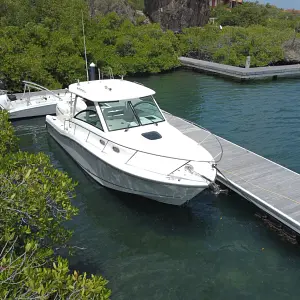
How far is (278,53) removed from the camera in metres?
31.1

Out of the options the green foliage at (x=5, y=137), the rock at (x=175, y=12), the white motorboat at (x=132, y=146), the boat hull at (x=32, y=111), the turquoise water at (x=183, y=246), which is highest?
the rock at (x=175, y=12)

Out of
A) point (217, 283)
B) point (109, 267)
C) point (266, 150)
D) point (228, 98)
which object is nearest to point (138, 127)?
point (109, 267)

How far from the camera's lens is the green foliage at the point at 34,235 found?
3.73 metres

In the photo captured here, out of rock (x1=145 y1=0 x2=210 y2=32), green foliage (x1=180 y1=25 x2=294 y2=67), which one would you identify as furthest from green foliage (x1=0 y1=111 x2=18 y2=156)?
rock (x1=145 y1=0 x2=210 y2=32)

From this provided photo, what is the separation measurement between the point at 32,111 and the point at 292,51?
25.8 metres

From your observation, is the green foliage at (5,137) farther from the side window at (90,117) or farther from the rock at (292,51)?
the rock at (292,51)

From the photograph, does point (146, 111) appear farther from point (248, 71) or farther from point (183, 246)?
point (248, 71)

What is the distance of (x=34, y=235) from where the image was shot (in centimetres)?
509

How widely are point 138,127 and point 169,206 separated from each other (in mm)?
2411

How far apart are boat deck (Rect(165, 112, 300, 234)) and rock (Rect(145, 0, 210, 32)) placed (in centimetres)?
3820

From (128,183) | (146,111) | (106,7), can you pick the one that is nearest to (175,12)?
(106,7)

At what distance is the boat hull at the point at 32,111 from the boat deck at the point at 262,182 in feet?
28.8

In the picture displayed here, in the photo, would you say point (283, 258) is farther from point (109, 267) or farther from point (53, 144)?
point (53, 144)

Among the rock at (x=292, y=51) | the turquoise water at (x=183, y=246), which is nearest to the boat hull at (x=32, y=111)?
the turquoise water at (x=183, y=246)
